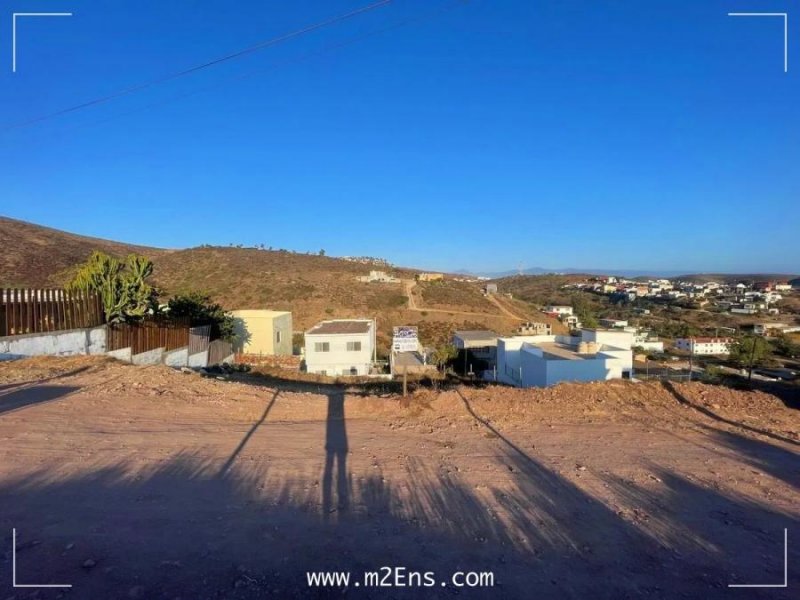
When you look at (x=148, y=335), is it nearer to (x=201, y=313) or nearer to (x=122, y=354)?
(x=122, y=354)

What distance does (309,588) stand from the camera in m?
3.46

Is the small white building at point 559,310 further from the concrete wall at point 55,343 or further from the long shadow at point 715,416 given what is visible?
the concrete wall at point 55,343

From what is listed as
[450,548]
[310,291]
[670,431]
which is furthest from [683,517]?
[310,291]

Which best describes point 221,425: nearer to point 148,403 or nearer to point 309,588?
point 148,403

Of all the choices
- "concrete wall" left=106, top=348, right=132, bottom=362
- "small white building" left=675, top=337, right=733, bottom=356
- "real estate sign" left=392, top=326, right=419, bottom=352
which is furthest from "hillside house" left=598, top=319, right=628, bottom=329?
"concrete wall" left=106, top=348, right=132, bottom=362

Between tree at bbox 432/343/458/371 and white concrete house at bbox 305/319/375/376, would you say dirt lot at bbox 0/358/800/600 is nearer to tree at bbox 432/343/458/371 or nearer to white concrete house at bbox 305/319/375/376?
white concrete house at bbox 305/319/375/376

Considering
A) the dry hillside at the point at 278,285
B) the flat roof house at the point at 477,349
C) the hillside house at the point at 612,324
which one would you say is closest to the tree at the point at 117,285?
the flat roof house at the point at 477,349

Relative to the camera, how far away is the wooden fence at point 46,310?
13344 millimetres

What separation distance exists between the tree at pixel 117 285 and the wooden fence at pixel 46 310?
0.57 meters

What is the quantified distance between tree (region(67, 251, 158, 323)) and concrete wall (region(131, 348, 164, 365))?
1395 mm

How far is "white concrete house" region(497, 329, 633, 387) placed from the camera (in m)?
23.2

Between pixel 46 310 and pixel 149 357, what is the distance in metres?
4.30

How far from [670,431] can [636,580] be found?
523 centimetres

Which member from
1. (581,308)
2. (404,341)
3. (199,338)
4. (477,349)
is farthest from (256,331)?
(581,308)
